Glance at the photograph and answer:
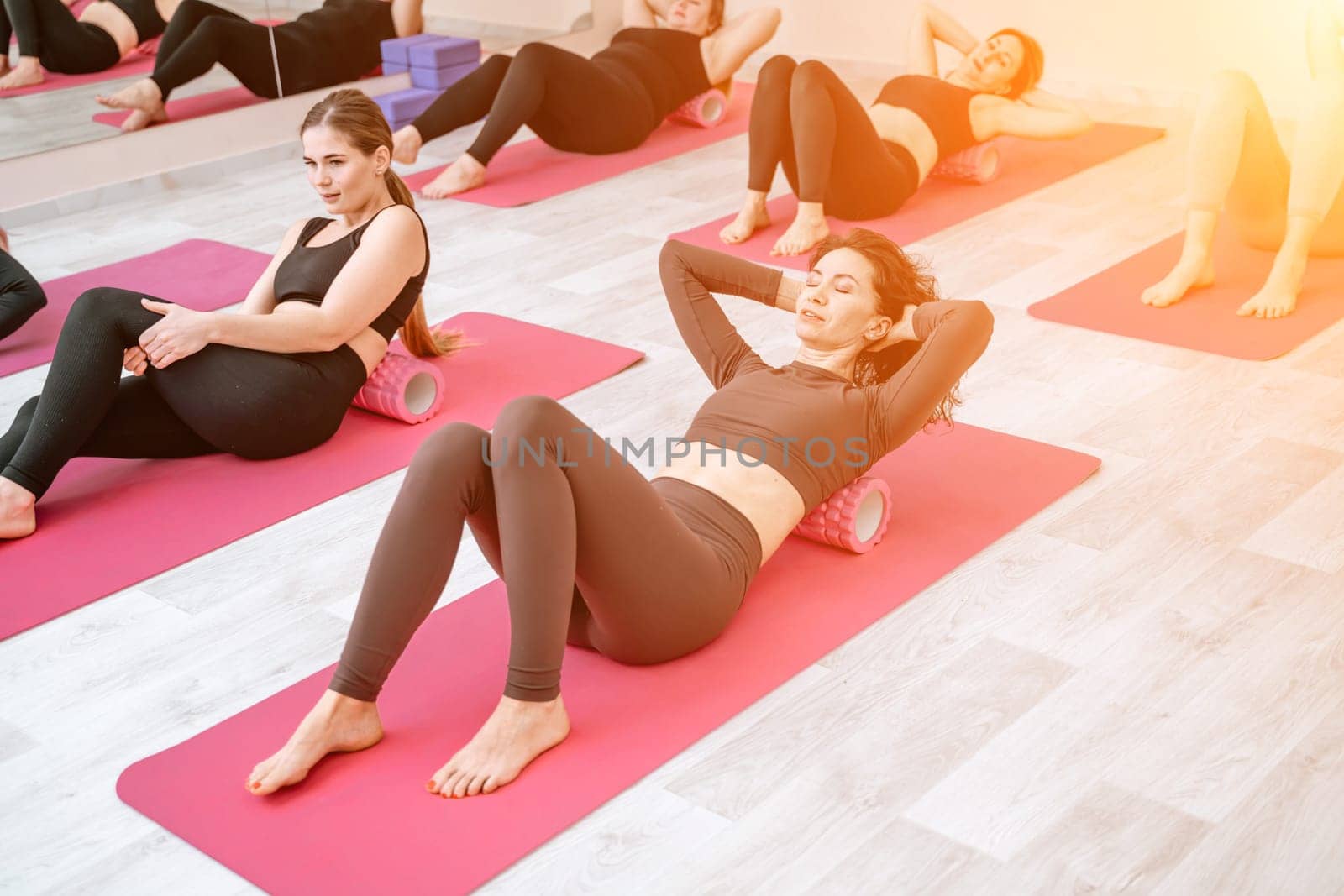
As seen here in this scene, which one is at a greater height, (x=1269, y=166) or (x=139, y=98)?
(x=1269, y=166)

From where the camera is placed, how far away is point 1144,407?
3.15m

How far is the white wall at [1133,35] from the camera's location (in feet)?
17.7

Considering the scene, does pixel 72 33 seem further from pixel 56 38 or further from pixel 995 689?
pixel 995 689


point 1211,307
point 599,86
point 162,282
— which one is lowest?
point 162,282

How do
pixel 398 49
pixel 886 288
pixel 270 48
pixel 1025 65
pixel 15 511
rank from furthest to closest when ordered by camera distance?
pixel 398 49 → pixel 270 48 → pixel 1025 65 → pixel 15 511 → pixel 886 288

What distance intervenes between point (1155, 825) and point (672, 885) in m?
0.65

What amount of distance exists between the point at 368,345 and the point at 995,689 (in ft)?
5.17

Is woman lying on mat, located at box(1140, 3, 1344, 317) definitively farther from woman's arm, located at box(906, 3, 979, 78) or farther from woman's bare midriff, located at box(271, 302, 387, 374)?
woman's bare midriff, located at box(271, 302, 387, 374)

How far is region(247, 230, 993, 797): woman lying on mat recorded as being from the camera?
1853 millimetres

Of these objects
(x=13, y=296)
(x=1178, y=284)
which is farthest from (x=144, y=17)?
(x=1178, y=284)

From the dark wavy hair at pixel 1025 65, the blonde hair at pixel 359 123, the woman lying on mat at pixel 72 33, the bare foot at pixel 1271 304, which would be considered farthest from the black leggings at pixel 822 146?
the woman lying on mat at pixel 72 33

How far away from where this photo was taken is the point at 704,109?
5797 millimetres

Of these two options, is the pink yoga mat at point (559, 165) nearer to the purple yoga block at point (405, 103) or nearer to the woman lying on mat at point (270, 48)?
the purple yoga block at point (405, 103)

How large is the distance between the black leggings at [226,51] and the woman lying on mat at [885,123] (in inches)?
87.3
